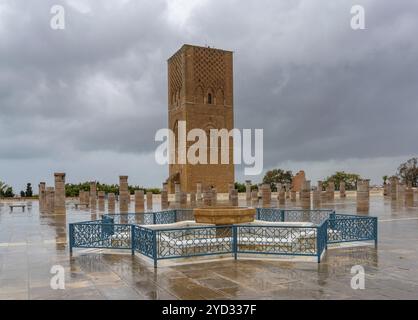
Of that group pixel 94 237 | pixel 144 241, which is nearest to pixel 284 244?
pixel 144 241

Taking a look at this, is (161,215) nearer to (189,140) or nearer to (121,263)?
(121,263)

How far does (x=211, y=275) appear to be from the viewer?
5.63 m

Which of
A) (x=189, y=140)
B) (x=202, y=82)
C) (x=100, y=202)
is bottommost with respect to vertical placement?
(x=100, y=202)

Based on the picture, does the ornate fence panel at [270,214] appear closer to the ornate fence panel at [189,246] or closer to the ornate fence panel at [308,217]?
the ornate fence panel at [308,217]

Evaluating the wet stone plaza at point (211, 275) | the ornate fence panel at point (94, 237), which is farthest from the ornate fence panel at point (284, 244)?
the ornate fence panel at point (94, 237)

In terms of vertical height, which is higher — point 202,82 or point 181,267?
point 202,82

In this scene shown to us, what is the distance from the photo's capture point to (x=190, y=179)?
35.5 meters

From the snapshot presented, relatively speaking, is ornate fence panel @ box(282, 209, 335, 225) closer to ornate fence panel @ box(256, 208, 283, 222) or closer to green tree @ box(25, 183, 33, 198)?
ornate fence panel @ box(256, 208, 283, 222)

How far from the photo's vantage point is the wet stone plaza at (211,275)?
471 cm
